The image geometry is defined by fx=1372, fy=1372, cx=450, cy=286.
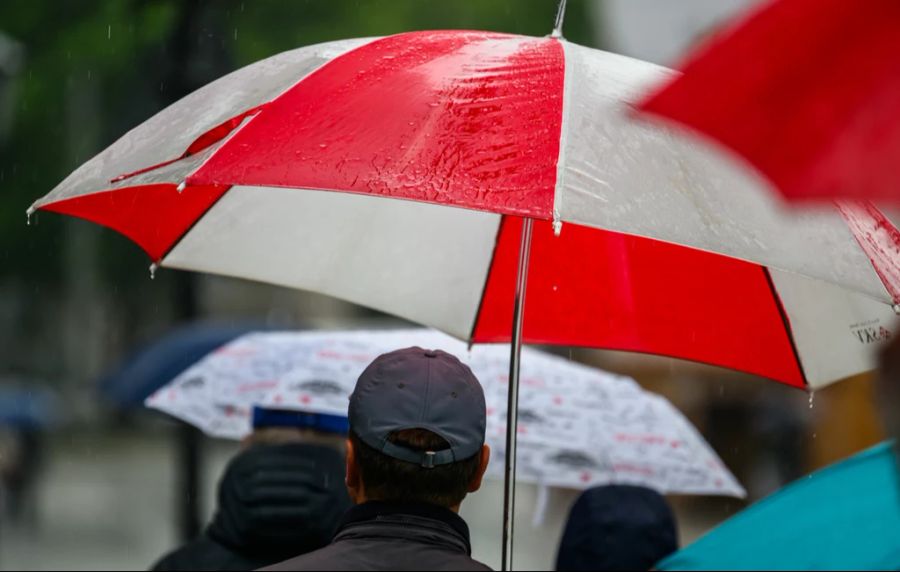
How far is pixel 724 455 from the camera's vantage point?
19000 millimetres

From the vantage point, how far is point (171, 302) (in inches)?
921

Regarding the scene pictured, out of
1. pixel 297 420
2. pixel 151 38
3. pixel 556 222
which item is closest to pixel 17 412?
pixel 151 38

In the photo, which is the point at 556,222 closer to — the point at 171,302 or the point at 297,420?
the point at 297,420

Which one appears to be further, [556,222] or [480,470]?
[480,470]

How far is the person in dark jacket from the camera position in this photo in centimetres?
421

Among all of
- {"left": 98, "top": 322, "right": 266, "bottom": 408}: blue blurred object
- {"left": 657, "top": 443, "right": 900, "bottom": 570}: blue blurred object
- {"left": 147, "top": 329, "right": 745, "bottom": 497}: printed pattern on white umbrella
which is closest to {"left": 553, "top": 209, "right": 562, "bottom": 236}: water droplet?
{"left": 657, "top": 443, "right": 900, "bottom": 570}: blue blurred object

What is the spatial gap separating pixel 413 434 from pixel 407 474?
73mm

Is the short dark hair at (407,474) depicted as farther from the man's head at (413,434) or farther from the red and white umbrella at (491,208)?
the red and white umbrella at (491,208)

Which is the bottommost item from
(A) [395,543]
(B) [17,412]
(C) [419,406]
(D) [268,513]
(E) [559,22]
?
(B) [17,412]

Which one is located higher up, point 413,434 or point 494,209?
point 494,209

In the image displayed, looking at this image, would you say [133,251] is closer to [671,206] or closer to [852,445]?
[852,445]

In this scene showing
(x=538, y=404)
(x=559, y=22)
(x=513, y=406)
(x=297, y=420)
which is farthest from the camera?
(x=538, y=404)

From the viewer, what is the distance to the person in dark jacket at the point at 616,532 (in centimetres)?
421

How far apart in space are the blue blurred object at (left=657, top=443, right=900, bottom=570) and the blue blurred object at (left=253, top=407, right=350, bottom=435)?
6.22 ft
